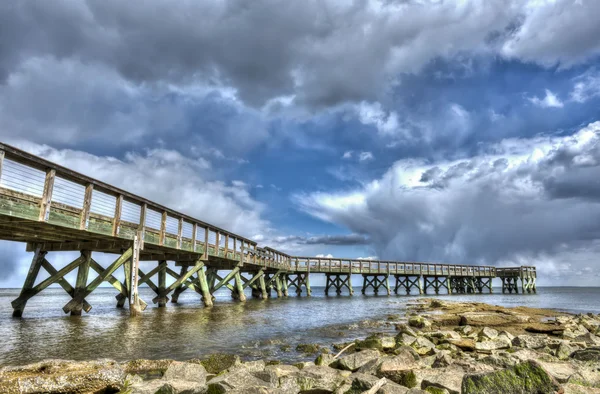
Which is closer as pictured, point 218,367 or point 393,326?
point 218,367

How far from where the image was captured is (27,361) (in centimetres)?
741

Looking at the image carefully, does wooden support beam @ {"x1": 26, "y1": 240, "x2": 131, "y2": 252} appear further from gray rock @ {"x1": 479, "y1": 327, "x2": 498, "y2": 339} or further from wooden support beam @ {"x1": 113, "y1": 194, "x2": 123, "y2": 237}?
gray rock @ {"x1": 479, "y1": 327, "x2": 498, "y2": 339}

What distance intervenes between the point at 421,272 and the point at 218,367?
48125 millimetres

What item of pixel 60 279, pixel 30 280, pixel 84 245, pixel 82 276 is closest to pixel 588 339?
pixel 82 276

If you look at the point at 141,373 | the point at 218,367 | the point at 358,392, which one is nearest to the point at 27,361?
the point at 141,373

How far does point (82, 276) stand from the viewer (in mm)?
15781

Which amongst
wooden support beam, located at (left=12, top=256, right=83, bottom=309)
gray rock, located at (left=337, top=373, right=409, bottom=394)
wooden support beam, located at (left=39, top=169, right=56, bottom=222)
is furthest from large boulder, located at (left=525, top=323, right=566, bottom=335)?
wooden support beam, located at (left=12, top=256, right=83, bottom=309)

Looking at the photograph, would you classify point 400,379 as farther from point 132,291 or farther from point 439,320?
point 132,291

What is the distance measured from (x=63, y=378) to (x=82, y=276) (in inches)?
499

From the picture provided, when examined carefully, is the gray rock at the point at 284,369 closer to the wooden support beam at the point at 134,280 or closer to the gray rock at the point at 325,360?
the gray rock at the point at 325,360

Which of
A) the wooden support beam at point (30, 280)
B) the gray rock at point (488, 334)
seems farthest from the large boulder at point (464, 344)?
the wooden support beam at point (30, 280)

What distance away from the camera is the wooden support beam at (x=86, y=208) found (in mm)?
12599

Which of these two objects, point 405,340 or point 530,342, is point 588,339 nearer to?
point 530,342

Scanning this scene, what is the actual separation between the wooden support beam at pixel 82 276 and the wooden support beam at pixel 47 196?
5.37m
